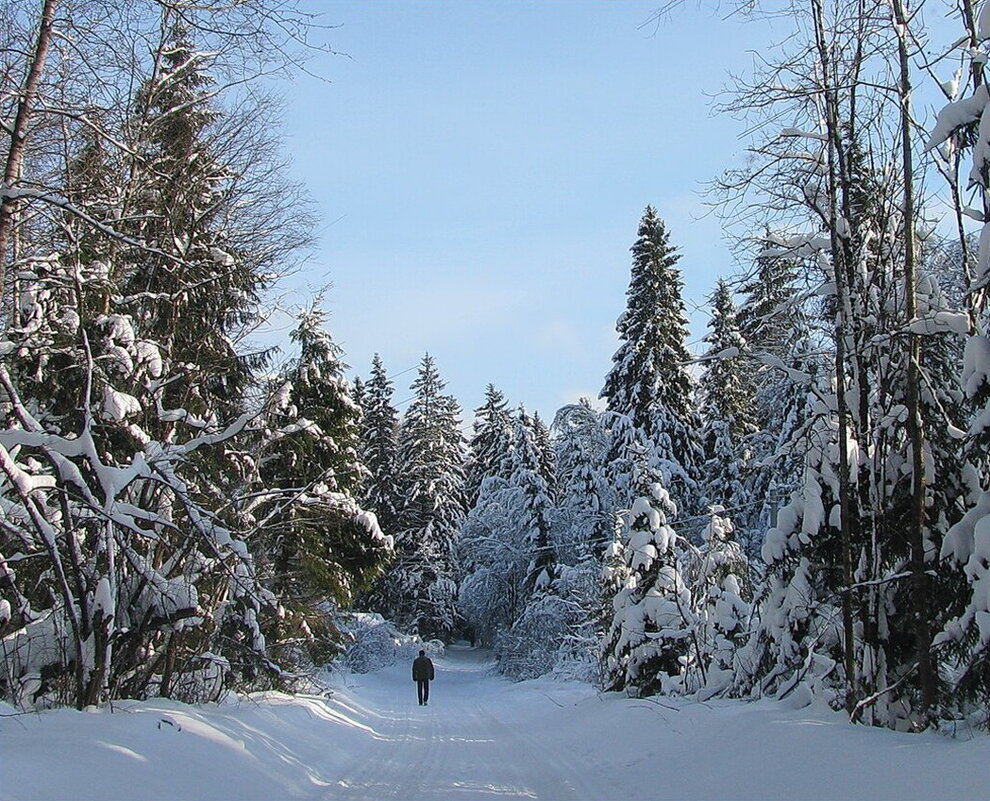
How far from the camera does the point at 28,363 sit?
8930 mm

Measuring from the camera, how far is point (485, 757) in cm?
1058

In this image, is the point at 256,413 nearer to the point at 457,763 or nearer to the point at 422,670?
the point at 457,763

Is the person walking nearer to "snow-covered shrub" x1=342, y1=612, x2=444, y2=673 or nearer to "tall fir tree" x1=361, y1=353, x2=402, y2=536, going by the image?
"snow-covered shrub" x1=342, y1=612, x2=444, y2=673

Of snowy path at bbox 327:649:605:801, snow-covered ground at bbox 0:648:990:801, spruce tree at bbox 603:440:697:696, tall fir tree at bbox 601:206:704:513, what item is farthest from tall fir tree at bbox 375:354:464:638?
snow-covered ground at bbox 0:648:990:801

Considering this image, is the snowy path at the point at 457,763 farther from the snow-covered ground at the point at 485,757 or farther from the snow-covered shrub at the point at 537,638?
the snow-covered shrub at the point at 537,638

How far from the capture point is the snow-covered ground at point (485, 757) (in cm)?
560

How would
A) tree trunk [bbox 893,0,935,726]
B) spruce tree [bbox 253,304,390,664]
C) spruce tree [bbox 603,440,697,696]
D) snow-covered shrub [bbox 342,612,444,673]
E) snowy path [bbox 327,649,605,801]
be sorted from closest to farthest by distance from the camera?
1. tree trunk [bbox 893,0,935,726]
2. snowy path [bbox 327,649,605,801]
3. spruce tree [bbox 603,440,697,696]
4. spruce tree [bbox 253,304,390,664]
5. snow-covered shrub [bbox 342,612,444,673]

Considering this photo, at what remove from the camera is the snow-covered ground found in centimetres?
560

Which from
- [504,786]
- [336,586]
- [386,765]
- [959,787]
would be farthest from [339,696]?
[959,787]

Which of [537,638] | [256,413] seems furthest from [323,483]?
[537,638]

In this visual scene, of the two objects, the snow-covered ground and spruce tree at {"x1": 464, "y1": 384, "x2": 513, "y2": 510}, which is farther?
spruce tree at {"x1": 464, "y1": 384, "x2": 513, "y2": 510}

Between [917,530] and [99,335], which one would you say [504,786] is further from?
[99,335]

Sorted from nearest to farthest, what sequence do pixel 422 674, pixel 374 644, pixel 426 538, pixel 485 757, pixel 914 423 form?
pixel 914 423 → pixel 485 757 → pixel 422 674 → pixel 374 644 → pixel 426 538

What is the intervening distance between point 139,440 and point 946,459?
821 centimetres
